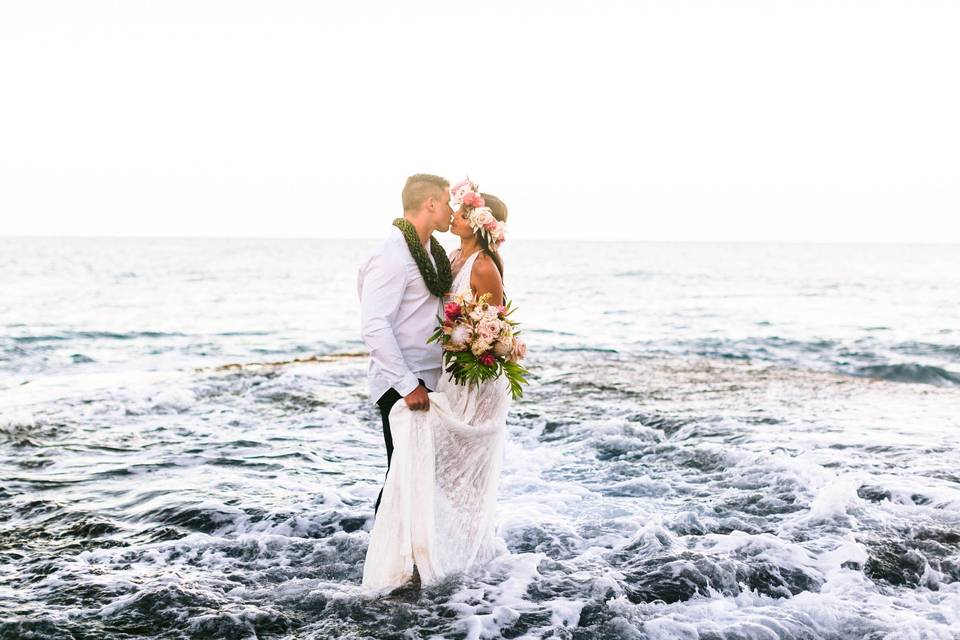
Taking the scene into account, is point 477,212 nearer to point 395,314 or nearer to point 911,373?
point 395,314

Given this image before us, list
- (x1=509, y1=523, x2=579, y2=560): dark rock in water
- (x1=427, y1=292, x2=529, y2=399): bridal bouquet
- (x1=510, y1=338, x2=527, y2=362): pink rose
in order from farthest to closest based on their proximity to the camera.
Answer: (x1=509, y1=523, x2=579, y2=560): dark rock in water, (x1=510, y1=338, x2=527, y2=362): pink rose, (x1=427, y1=292, x2=529, y2=399): bridal bouquet

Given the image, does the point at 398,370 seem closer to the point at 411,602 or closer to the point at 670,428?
the point at 411,602

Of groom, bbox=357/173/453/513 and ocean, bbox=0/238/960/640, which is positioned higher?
groom, bbox=357/173/453/513

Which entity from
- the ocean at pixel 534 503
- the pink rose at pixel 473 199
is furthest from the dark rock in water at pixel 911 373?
the pink rose at pixel 473 199

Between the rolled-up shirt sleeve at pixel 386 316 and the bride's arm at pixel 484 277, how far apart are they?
0.53 meters

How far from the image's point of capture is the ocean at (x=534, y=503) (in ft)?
16.3

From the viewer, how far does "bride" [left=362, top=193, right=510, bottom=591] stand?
16.6ft

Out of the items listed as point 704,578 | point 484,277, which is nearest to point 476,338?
point 484,277

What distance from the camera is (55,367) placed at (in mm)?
17234

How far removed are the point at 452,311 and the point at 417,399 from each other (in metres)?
0.61

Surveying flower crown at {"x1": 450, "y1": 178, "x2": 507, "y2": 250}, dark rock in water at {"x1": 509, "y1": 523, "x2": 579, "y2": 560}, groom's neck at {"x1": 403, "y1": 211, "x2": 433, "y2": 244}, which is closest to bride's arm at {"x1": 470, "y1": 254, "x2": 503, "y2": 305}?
flower crown at {"x1": 450, "y1": 178, "x2": 507, "y2": 250}

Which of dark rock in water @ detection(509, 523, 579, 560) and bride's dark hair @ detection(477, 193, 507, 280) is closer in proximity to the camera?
bride's dark hair @ detection(477, 193, 507, 280)

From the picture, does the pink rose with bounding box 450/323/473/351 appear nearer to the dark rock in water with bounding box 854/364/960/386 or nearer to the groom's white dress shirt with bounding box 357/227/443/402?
the groom's white dress shirt with bounding box 357/227/443/402

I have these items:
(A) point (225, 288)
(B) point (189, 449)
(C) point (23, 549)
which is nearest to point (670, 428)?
A: (B) point (189, 449)
